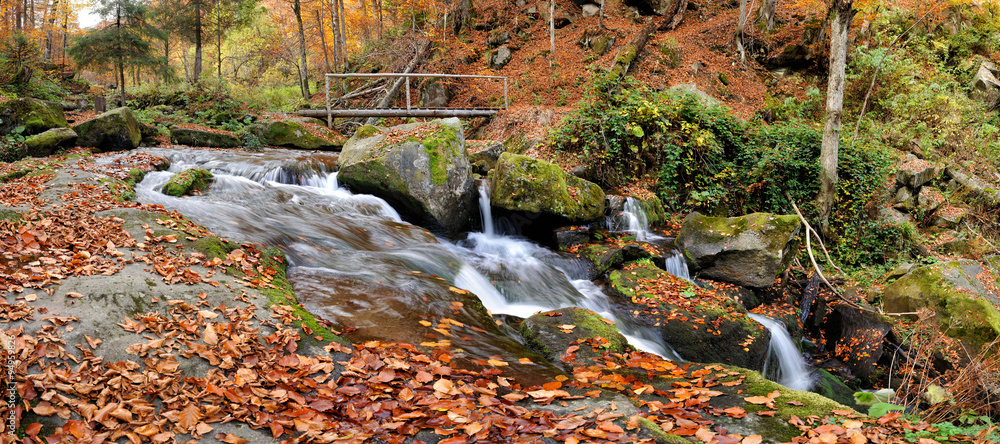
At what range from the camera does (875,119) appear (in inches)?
542

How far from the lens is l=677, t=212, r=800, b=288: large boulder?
8555 mm

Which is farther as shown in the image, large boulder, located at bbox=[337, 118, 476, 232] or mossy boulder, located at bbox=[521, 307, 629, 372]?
large boulder, located at bbox=[337, 118, 476, 232]

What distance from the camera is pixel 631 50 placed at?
1667cm

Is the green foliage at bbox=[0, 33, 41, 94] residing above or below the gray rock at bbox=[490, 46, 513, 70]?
below

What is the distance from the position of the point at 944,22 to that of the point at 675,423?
19599mm

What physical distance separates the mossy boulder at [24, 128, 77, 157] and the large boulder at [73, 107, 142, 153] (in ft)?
0.81

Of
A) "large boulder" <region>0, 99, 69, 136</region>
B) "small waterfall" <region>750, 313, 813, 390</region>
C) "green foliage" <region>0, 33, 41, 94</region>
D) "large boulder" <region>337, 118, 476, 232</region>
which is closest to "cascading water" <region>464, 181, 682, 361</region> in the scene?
"large boulder" <region>337, 118, 476, 232</region>

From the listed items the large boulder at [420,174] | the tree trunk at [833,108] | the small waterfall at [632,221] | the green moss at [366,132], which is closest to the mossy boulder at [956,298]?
the tree trunk at [833,108]

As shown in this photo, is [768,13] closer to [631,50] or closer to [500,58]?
[631,50]

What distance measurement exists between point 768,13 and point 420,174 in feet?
52.1

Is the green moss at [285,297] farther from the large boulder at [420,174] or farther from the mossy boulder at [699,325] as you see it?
the mossy boulder at [699,325]

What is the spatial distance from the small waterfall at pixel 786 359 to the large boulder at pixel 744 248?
0.93m

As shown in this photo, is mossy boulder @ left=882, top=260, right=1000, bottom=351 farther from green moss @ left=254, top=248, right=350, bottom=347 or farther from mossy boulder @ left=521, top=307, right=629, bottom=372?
green moss @ left=254, top=248, right=350, bottom=347

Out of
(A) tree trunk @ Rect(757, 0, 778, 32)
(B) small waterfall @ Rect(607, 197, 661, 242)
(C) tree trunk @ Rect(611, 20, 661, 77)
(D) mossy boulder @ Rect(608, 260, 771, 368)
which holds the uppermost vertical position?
(A) tree trunk @ Rect(757, 0, 778, 32)
